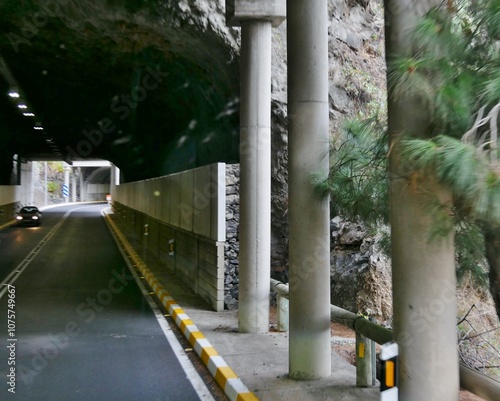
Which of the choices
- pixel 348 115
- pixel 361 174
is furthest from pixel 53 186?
pixel 361 174

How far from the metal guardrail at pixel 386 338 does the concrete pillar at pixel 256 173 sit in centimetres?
42

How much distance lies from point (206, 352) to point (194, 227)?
4920mm

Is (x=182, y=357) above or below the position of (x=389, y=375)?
below

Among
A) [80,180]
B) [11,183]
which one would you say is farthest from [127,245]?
[80,180]

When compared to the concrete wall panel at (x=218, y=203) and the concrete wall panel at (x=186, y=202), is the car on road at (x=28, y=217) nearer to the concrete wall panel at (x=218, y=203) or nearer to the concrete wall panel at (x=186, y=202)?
the concrete wall panel at (x=186, y=202)

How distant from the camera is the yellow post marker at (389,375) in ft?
11.8

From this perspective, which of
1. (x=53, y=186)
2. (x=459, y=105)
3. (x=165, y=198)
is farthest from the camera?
(x=53, y=186)

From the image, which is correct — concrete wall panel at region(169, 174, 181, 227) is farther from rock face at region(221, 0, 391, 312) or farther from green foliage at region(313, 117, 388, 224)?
green foliage at region(313, 117, 388, 224)

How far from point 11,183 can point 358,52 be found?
4081 centimetres

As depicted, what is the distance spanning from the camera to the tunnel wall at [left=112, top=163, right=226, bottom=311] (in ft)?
33.3

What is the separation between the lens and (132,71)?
18.5 meters

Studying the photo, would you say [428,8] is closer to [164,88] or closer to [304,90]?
[304,90]

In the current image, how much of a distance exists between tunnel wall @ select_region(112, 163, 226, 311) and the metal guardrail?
2136 mm

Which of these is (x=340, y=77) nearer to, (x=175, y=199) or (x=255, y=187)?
(x=255, y=187)
